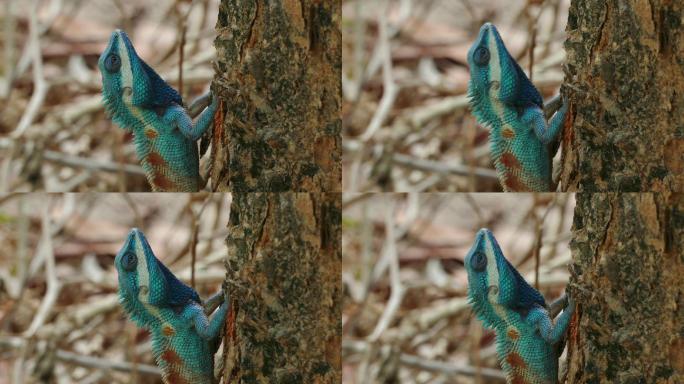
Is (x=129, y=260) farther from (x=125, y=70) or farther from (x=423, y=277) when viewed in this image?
(x=423, y=277)

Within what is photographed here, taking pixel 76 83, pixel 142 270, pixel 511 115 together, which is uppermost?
pixel 76 83

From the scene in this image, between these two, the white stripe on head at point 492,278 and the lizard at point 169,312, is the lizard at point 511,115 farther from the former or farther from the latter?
the lizard at point 169,312

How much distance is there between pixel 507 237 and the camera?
3.46m

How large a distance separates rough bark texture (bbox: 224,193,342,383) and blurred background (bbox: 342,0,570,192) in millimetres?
236

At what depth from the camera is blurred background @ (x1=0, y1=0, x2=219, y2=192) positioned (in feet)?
10.9

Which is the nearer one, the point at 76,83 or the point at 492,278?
the point at 492,278

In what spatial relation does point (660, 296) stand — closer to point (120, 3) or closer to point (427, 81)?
point (427, 81)

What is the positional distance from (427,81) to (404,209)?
32 centimetres

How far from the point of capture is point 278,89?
10.2 ft

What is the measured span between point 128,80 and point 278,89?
1.16 ft

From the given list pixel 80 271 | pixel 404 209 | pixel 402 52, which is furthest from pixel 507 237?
pixel 80 271

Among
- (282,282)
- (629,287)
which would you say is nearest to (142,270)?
(282,282)

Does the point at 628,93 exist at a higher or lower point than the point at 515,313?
higher

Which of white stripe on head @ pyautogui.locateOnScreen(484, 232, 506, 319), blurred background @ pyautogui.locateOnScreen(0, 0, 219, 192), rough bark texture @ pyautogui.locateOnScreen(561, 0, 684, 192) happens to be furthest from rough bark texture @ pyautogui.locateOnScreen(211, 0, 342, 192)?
rough bark texture @ pyautogui.locateOnScreen(561, 0, 684, 192)
